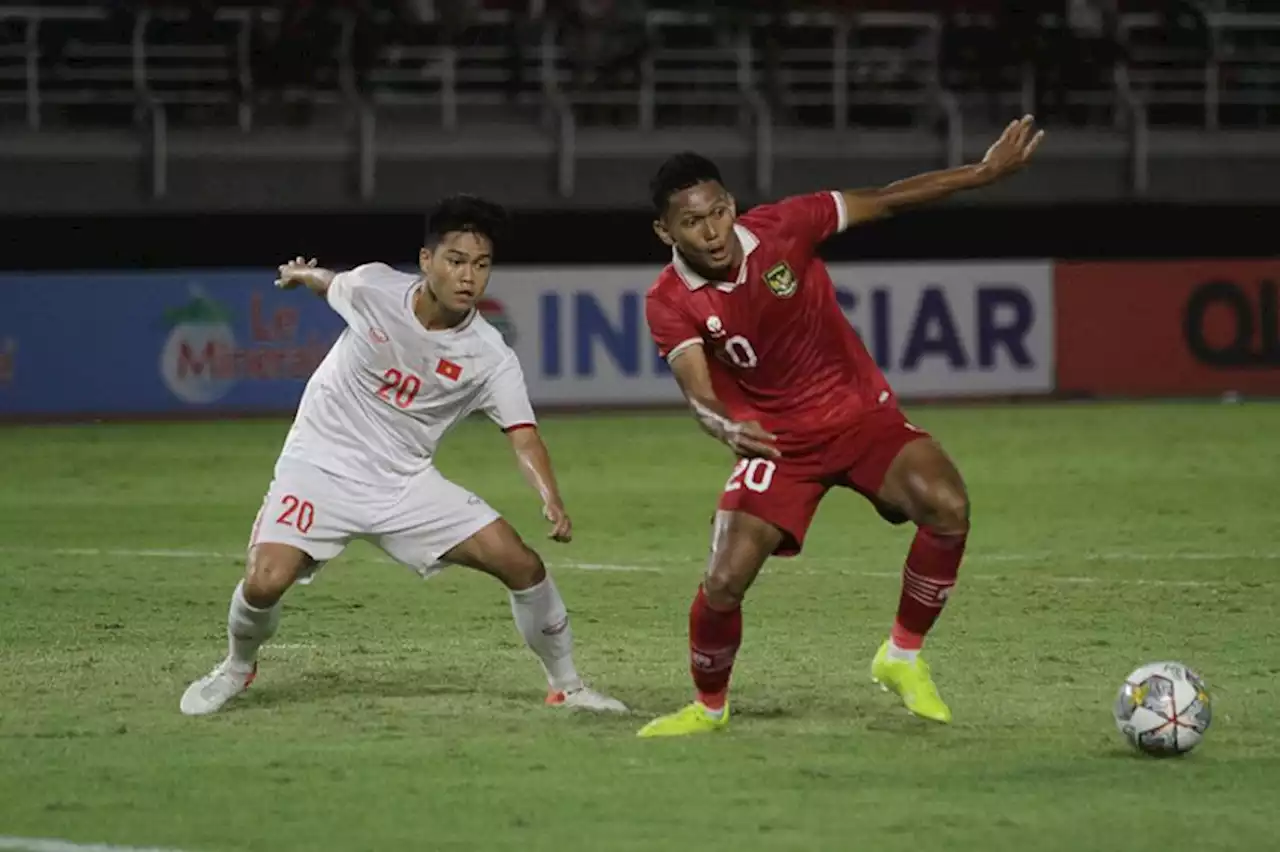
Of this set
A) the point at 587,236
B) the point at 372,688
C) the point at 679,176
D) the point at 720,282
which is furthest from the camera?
the point at 587,236

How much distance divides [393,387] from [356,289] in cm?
38

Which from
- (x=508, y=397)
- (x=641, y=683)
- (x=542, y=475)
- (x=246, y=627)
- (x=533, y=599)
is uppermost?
(x=508, y=397)

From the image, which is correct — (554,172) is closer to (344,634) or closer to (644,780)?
Answer: (344,634)

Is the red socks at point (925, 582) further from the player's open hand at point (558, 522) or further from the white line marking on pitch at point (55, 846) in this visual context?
the white line marking on pitch at point (55, 846)

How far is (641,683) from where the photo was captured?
8.58 meters

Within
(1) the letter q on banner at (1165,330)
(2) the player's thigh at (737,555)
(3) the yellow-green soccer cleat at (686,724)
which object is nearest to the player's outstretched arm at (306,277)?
(2) the player's thigh at (737,555)

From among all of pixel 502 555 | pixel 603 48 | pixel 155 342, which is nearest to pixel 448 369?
pixel 502 555

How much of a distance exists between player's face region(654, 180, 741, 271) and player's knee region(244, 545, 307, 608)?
175 cm

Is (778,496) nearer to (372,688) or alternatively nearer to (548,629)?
(548,629)

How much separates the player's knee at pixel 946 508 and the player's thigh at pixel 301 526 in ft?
6.49

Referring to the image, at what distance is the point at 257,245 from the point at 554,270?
387 centimetres

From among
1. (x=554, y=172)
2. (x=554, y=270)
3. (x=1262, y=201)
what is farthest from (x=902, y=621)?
(x=1262, y=201)

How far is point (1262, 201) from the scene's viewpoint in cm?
2570

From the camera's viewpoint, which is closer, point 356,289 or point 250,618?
point 250,618
